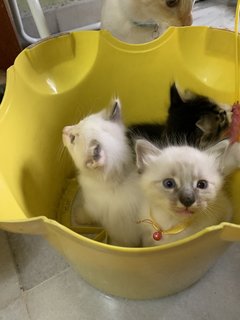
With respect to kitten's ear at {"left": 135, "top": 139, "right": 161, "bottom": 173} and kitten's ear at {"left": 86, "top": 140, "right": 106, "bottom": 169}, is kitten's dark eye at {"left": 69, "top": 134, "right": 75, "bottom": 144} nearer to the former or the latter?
kitten's ear at {"left": 86, "top": 140, "right": 106, "bottom": 169}

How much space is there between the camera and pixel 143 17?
1.24 m

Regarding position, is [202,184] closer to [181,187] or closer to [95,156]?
[181,187]

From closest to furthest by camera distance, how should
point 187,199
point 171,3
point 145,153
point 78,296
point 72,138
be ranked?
point 187,199 → point 145,153 → point 72,138 → point 78,296 → point 171,3

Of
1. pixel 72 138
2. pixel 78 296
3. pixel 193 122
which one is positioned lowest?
pixel 78 296

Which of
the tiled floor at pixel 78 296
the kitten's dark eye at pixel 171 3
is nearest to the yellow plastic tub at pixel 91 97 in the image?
the tiled floor at pixel 78 296

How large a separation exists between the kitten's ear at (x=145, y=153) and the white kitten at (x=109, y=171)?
78mm

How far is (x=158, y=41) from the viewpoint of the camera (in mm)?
1081

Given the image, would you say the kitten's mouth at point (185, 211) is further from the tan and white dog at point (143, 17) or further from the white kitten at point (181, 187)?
the tan and white dog at point (143, 17)

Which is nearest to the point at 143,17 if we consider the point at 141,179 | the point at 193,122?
the point at 193,122

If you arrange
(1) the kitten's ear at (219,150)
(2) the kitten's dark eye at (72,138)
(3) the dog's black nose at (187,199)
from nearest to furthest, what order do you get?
(3) the dog's black nose at (187,199) < (1) the kitten's ear at (219,150) < (2) the kitten's dark eye at (72,138)

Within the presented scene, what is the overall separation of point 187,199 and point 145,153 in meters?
0.16

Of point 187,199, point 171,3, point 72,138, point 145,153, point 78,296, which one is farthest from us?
point 171,3

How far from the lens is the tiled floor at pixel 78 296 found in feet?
3.10

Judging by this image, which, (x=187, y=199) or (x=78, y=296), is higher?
(x=187, y=199)
